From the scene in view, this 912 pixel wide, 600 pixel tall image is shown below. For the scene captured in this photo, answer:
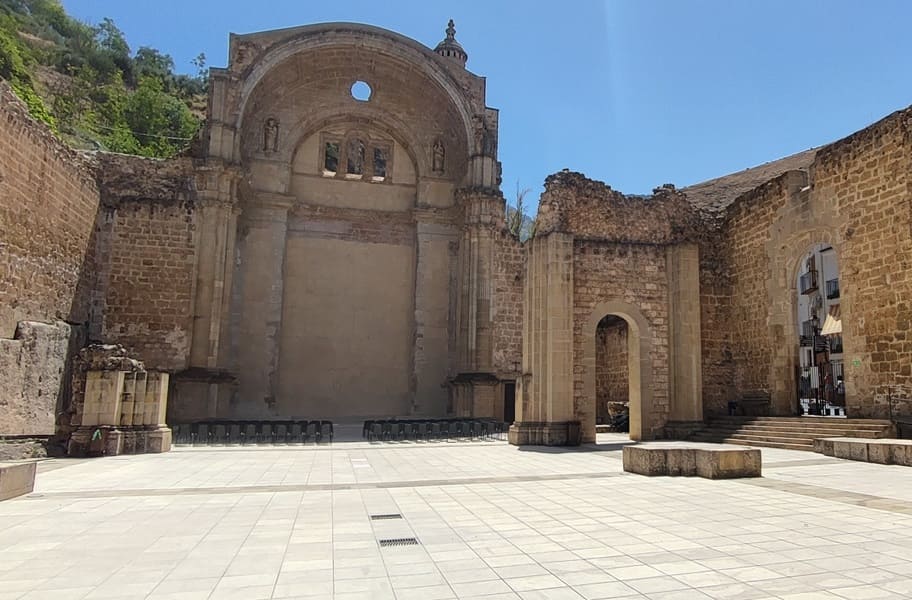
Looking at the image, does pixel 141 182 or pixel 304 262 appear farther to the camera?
pixel 304 262

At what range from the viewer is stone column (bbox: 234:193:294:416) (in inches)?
736

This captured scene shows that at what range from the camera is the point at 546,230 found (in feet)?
43.0

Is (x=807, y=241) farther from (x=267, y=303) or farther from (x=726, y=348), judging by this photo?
(x=267, y=303)

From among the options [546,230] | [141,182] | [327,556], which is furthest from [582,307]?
[141,182]

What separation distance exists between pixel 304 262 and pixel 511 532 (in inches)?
653

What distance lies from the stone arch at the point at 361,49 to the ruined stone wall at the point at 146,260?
255 cm

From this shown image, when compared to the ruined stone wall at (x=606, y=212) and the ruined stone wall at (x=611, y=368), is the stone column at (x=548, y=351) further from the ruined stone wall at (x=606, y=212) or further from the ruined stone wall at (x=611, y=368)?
the ruined stone wall at (x=611, y=368)

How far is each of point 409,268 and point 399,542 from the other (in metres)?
16.8

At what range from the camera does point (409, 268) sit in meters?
20.9

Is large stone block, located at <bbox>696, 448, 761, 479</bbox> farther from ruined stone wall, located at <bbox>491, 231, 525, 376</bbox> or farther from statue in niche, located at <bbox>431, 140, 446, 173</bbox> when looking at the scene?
statue in niche, located at <bbox>431, 140, 446, 173</bbox>

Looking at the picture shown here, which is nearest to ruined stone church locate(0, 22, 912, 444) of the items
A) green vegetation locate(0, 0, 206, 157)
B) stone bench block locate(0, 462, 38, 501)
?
stone bench block locate(0, 462, 38, 501)

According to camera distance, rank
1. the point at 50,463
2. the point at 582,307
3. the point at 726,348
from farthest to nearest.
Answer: the point at 726,348 < the point at 582,307 < the point at 50,463

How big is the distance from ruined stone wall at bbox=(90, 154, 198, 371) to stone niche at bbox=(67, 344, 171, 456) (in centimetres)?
609

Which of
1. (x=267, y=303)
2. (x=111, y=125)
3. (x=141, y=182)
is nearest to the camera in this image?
(x=141, y=182)
